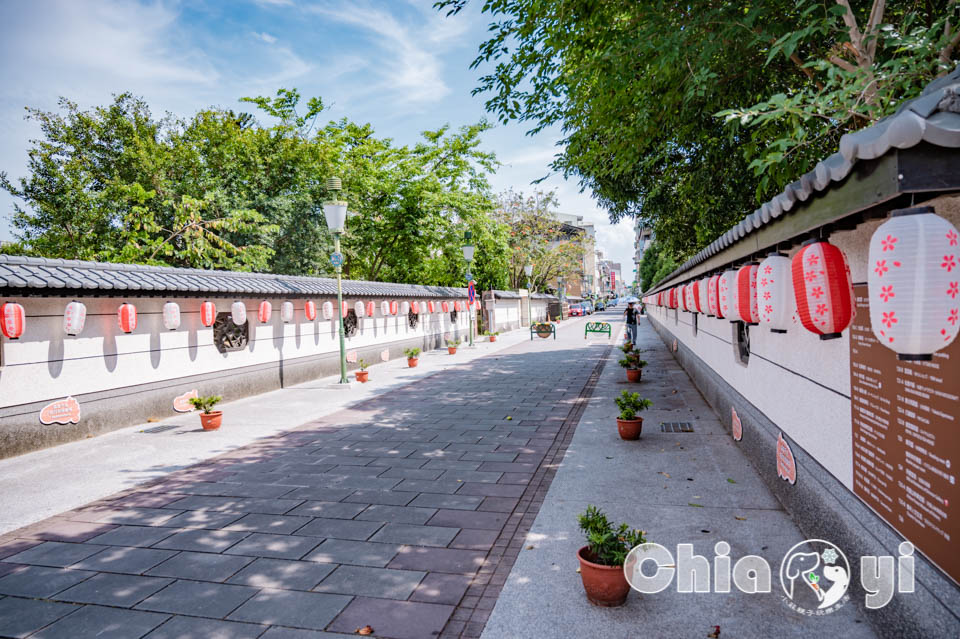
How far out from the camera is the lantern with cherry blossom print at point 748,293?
215 inches

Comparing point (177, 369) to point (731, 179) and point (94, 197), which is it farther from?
point (94, 197)

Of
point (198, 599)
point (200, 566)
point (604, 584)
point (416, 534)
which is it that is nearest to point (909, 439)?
point (604, 584)

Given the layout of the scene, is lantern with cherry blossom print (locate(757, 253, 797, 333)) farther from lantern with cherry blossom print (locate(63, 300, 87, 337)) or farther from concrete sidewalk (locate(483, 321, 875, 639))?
lantern with cherry blossom print (locate(63, 300, 87, 337))

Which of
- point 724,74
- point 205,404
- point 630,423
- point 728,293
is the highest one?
point 724,74

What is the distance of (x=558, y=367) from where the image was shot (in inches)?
680

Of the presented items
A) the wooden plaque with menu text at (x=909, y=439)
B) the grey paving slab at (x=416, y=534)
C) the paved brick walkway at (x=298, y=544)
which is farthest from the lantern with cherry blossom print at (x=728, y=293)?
the grey paving slab at (x=416, y=534)

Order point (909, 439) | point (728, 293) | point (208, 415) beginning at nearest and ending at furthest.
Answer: point (909, 439) < point (728, 293) < point (208, 415)

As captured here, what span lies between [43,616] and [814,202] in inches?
241

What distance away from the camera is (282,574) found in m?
4.40

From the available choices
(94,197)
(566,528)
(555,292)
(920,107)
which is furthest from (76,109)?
(555,292)

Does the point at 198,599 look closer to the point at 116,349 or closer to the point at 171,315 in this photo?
the point at 116,349

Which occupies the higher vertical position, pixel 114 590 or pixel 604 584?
pixel 604 584

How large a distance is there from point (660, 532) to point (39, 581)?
17.4 feet

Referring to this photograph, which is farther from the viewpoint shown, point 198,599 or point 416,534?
point 416,534
